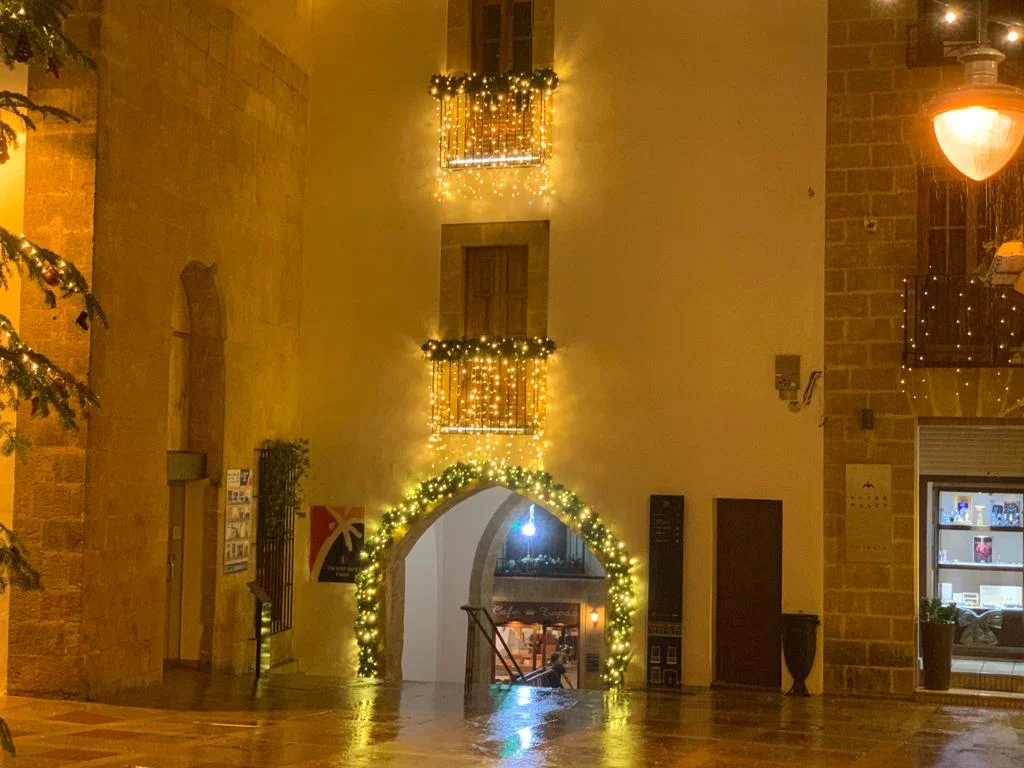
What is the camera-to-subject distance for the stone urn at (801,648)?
11656mm

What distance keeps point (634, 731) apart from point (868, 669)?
10.4ft

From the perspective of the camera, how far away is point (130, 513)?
10.4 meters

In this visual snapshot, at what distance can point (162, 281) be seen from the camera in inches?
430

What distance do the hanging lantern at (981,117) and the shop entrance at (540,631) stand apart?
611 inches

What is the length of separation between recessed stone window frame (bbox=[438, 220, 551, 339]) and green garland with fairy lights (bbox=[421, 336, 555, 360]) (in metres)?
0.15

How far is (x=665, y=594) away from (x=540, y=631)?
978 cm

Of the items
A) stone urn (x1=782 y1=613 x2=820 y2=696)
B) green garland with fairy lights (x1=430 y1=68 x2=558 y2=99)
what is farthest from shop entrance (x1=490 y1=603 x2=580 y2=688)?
green garland with fairy lights (x1=430 y1=68 x2=558 y2=99)

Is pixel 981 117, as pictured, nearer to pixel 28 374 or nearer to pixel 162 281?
pixel 28 374

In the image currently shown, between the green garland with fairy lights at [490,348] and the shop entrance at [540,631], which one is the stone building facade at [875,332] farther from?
the shop entrance at [540,631]

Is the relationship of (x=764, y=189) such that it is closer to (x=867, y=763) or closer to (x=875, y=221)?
(x=875, y=221)

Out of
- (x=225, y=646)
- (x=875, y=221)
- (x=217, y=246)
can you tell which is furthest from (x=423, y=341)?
(x=875, y=221)

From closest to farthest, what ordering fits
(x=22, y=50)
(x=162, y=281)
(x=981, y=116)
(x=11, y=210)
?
(x=981, y=116) < (x=22, y=50) < (x=11, y=210) < (x=162, y=281)

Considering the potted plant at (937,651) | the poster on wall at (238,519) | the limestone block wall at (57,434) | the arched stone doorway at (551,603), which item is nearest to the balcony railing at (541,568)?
the arched stone doorway at (551,603)

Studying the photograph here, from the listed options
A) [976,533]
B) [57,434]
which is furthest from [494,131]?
[976,533]
